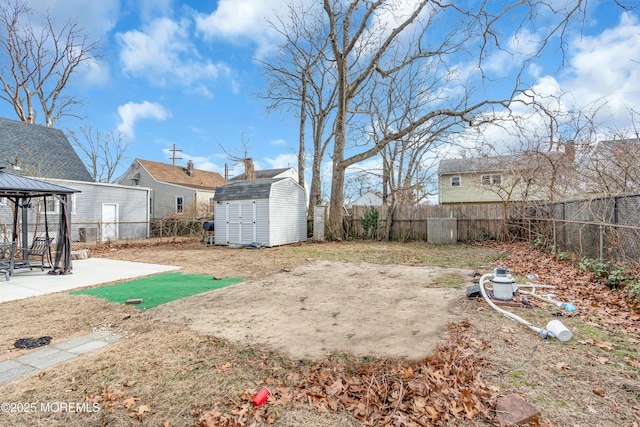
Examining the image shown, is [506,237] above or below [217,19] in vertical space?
below

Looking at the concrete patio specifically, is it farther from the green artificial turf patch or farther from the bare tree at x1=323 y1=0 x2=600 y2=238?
the bare tree at x1=323 y1=0 x2=600 y2=238

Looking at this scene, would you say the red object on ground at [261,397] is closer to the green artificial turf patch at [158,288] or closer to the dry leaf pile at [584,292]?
the green artificial turf patch at [158,288]

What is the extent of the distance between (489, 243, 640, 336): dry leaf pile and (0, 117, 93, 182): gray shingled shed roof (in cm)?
1878

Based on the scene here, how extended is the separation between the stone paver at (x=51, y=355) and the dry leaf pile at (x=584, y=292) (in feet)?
18.7

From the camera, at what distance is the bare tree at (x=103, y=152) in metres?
26.1

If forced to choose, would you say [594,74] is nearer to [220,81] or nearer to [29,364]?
[29,364]

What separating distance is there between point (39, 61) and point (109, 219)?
12096mm

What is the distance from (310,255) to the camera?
412 inches

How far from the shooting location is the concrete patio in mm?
6020

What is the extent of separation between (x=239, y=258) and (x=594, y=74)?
9630mm

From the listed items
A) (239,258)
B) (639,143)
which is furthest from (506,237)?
(239,258)

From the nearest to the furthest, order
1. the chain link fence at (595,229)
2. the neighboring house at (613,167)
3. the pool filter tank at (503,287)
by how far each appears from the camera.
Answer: the pool filter tank at (503,287)
the chain link fence at (595,229)
the neighboring house at (613,167)

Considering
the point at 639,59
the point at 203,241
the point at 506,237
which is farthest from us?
the point at 203,241

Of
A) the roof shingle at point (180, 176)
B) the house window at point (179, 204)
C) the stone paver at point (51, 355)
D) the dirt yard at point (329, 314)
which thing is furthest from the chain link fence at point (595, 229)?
the roof shingle at point (180, 176)
